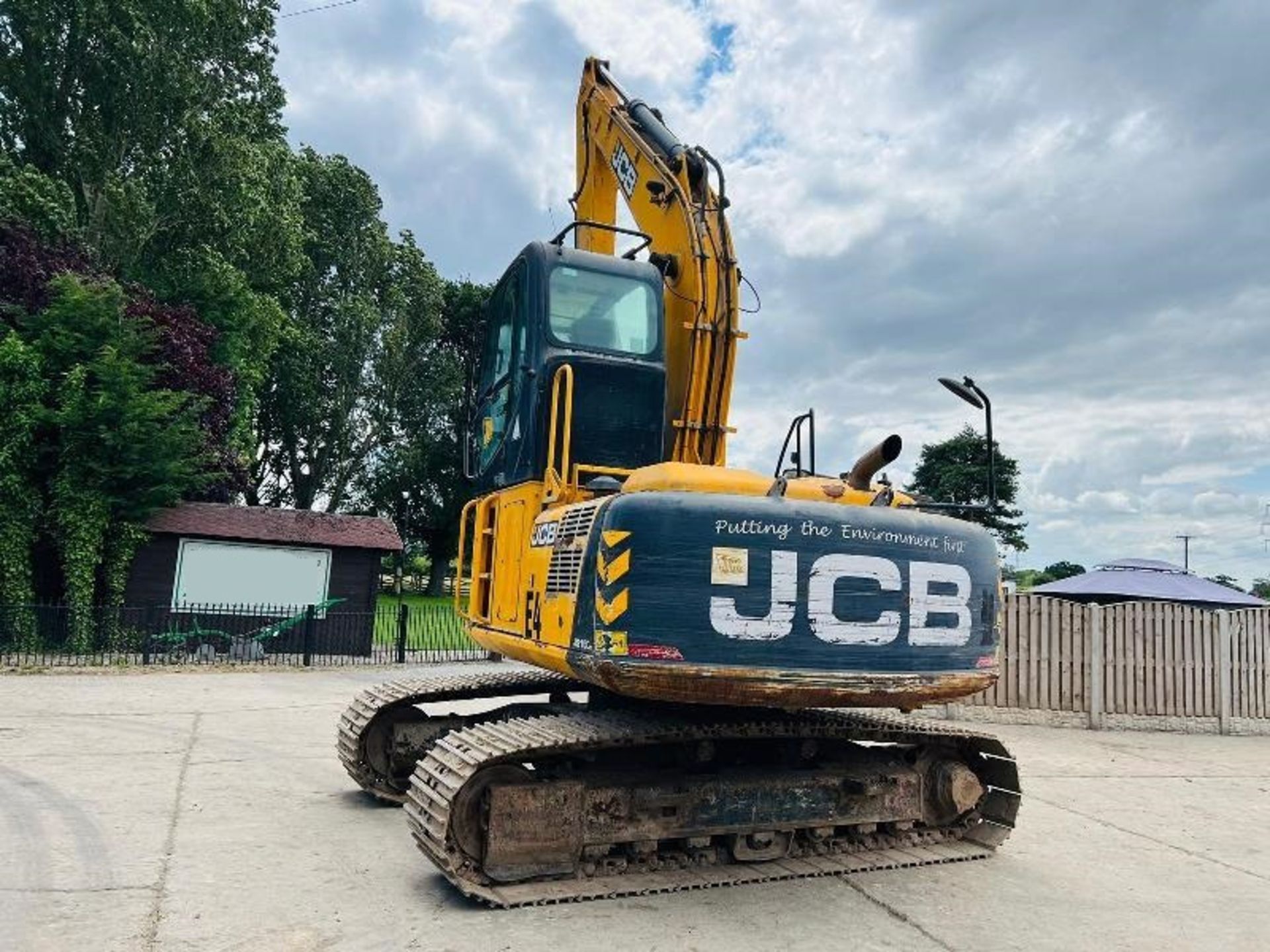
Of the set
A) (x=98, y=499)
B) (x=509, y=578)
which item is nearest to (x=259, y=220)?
(x=98, y=499)

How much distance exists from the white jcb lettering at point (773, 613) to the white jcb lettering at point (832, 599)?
0.33 feet

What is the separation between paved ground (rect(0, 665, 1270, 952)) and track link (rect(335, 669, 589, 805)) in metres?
0.18

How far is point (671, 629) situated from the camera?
14.2 ft

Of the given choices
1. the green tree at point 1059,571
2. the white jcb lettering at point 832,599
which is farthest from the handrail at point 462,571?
the green tree at point 1059,571

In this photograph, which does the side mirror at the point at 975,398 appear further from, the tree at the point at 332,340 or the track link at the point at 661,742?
the tree at the point at 332,340

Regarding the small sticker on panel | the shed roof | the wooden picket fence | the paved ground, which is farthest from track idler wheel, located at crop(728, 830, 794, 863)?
the shed roof

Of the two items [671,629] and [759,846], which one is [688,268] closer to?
[671,629]

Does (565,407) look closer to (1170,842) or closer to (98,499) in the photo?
(1170,842)

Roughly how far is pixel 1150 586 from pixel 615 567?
646 inches

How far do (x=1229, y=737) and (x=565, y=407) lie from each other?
423 inches

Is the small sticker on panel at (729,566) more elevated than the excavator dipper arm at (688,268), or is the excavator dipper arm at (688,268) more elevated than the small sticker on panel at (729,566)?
the excavator dipper arm at (688,268)

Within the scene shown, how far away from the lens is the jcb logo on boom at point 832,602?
444cm

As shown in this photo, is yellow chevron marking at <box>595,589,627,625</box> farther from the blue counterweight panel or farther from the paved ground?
the paved ground

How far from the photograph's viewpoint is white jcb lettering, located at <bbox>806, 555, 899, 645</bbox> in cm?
455
